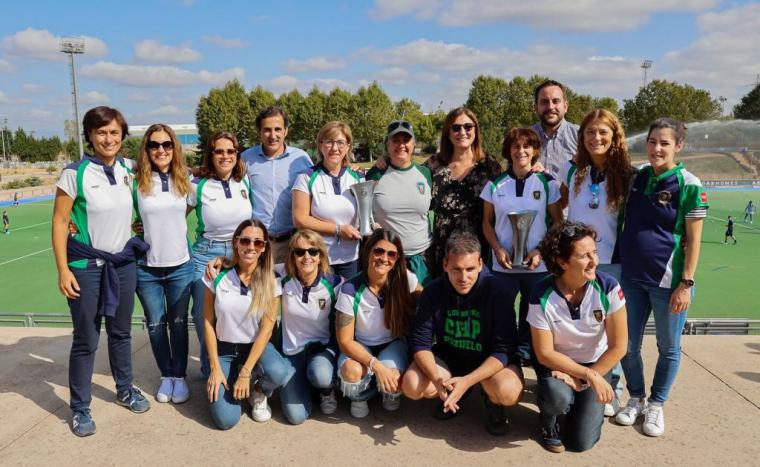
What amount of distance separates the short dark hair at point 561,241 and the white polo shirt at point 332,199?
1603 mm

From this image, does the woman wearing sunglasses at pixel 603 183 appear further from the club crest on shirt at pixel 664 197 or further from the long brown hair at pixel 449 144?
the long brown hair at pixel 449 144

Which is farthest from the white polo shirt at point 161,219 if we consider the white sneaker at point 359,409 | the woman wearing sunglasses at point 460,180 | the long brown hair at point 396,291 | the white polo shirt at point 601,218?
the white polo shirt at point 601,218

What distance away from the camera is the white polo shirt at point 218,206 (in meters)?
4.39

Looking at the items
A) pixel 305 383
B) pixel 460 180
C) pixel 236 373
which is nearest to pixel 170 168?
pixel 236 373

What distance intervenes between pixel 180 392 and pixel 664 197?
3854 millimetres

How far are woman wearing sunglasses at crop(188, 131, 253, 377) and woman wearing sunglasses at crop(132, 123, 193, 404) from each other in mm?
99

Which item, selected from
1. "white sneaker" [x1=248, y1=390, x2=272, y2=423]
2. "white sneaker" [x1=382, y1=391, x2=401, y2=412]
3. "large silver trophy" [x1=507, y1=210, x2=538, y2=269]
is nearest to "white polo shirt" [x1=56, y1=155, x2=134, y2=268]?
"white sneaker" [x1=248, y1=390, x2=272, y2=423]

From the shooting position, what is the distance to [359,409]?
13.3 ft

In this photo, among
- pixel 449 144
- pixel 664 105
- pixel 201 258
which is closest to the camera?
pixel 201 258

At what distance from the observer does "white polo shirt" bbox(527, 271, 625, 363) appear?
3.56m

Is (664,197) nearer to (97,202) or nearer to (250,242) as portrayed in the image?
(250,242)

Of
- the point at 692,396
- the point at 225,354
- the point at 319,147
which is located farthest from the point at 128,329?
the point at 692,396

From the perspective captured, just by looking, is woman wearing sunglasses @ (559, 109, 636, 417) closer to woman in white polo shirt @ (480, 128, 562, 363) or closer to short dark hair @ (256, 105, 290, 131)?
woman in white polo shirt @ (480, 128, 562, 363)

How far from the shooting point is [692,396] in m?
4.39
